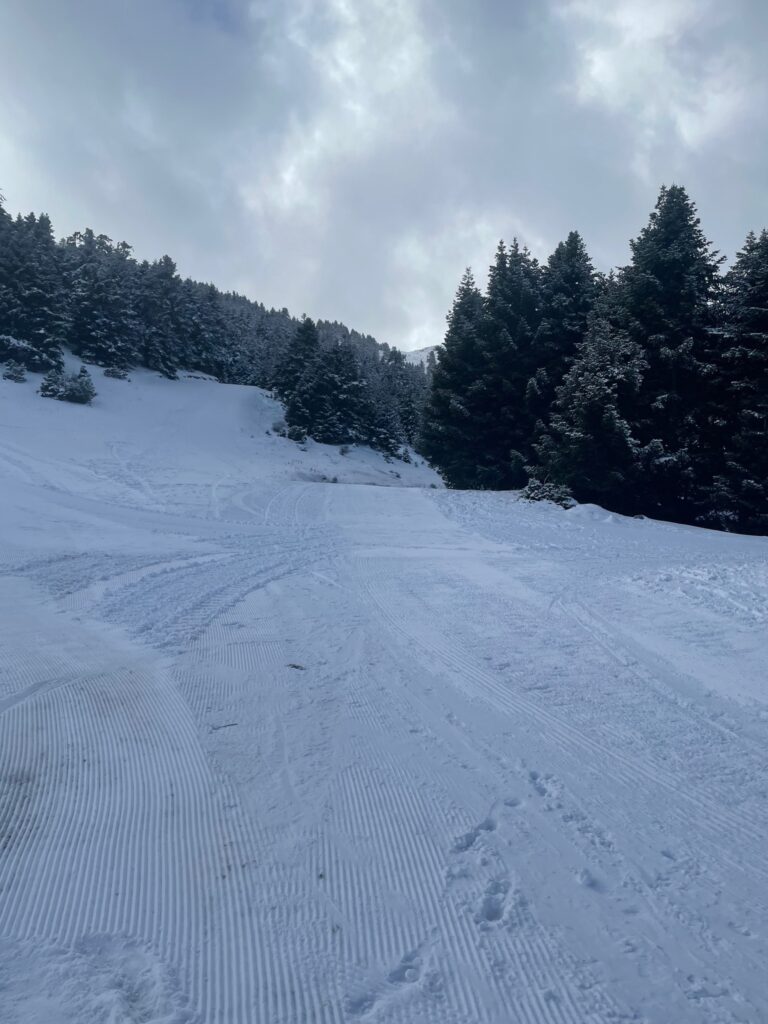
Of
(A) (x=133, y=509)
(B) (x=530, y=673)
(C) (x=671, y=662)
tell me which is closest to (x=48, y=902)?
(B) (x=530, y=673)

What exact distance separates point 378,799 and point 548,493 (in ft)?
54.0

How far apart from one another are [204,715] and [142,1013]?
2243 mm

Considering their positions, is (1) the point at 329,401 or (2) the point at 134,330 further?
(2) the point at 134,330

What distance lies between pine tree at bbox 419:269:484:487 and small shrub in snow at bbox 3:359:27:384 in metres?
23.8

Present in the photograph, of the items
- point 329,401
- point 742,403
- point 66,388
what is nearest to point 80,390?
point 66,388

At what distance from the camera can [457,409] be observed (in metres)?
25.3

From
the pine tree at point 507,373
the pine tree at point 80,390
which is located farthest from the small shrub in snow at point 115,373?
the pine tree at point 507,373

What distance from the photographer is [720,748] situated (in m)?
3.99

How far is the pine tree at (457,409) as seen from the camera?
25.8 meters

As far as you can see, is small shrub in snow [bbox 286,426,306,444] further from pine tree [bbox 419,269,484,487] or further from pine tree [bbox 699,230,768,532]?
pine tree [bbox 699,230,768,532]

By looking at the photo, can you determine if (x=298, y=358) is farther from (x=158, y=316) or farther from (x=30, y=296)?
(x=30, y=296)

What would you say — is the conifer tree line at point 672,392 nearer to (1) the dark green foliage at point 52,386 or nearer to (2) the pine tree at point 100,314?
(1) the dark green foliage at point 52,386

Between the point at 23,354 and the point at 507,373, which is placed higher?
the point at 507,373

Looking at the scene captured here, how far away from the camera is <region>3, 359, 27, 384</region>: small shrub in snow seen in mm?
32500
